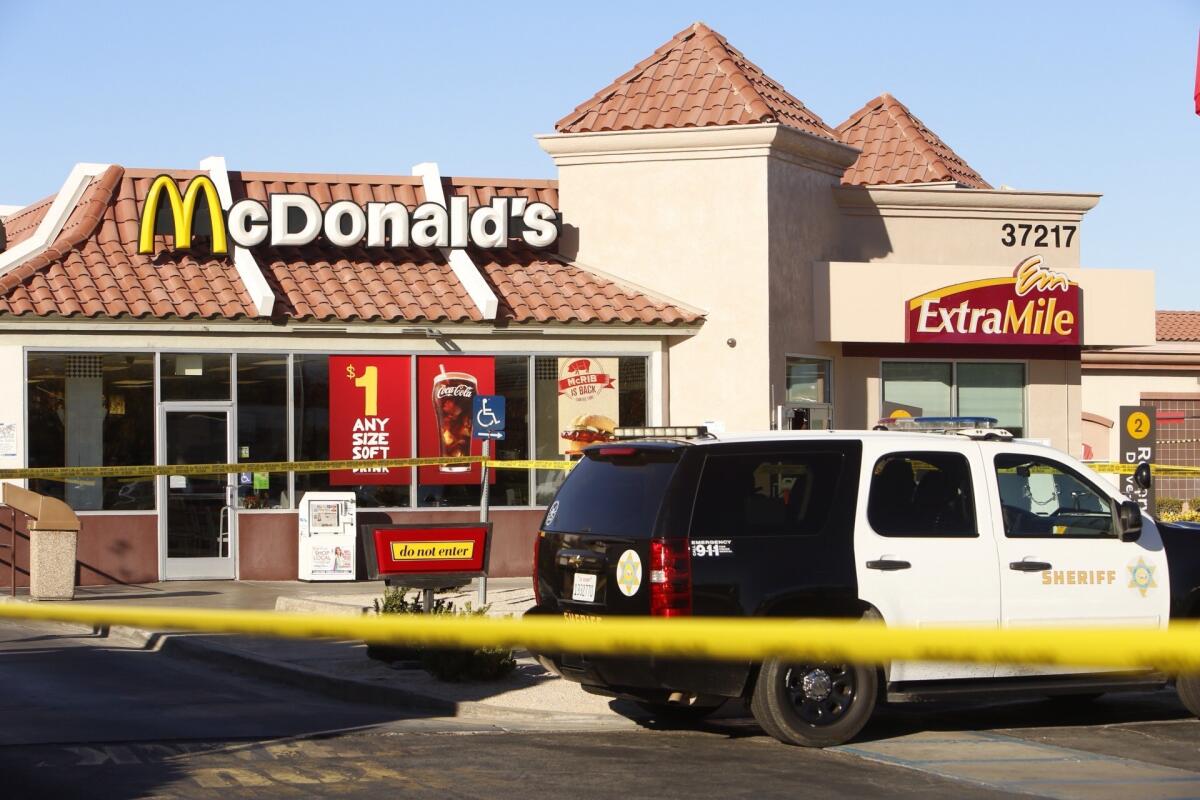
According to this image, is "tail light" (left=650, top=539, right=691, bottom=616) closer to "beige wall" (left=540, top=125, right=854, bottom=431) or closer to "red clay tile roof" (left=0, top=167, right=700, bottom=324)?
"red clay tile roof" (left=0, top=167, right=700, bottom=324)

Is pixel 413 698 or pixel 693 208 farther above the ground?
pixel 693 208

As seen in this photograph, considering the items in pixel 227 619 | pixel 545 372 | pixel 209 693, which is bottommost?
pixel 209 693

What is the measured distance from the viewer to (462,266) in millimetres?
22875

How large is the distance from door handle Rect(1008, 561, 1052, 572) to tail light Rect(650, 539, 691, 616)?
7.03ft

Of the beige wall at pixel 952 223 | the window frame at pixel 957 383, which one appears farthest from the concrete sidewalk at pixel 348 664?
the beige wall at pixel 952 223

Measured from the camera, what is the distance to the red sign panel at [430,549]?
1339 centimetres

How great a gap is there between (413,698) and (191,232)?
1187cm

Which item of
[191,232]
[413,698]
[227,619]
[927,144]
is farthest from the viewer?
[927,144]

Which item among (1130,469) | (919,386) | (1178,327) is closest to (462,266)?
(919,386)

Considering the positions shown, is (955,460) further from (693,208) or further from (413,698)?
(693,208)

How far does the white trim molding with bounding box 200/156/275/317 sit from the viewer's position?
21000mm

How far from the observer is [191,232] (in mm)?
21875

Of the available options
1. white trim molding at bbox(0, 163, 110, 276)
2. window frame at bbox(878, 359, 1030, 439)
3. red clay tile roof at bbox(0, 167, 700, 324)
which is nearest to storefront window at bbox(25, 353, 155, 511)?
red clay tile roof at bbox(0, 167, 700, 324)

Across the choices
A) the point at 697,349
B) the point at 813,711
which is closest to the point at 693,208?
the point at 697,349
